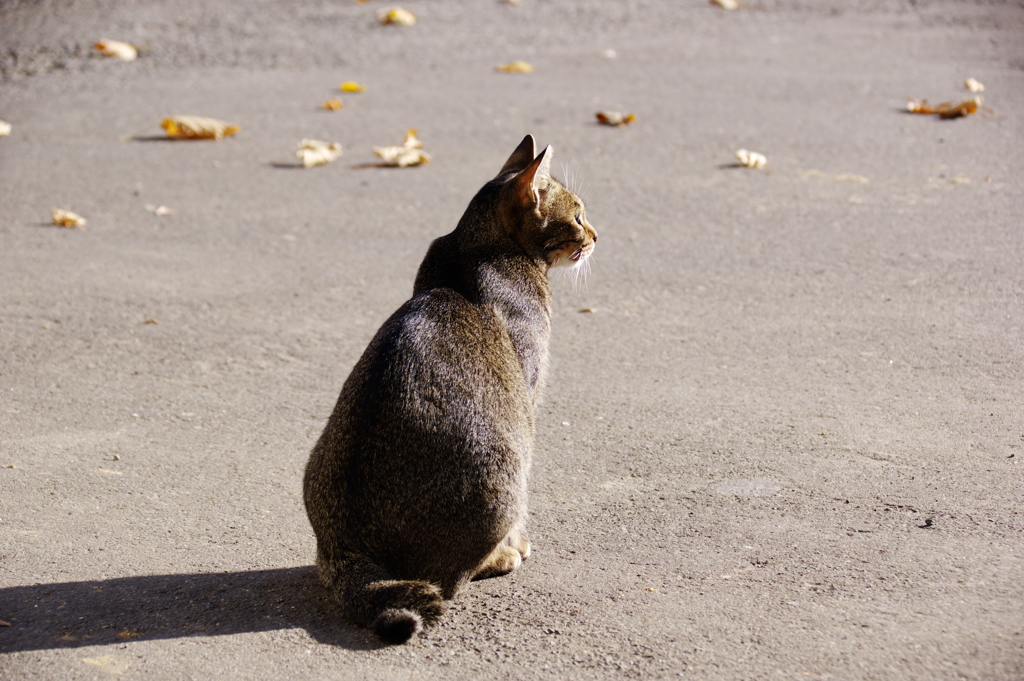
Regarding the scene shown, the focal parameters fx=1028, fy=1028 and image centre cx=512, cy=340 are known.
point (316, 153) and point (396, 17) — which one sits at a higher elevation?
point (396, 17)

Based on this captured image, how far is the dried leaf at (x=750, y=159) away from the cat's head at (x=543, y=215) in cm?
400

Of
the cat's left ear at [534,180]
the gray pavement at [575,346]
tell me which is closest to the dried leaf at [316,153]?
the gray pavement at [575,346]

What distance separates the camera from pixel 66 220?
6.94m

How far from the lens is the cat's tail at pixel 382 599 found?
3.05 meters

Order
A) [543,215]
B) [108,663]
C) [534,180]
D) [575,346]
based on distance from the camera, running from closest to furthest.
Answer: [108,663] → [534,180] → [543,215] → [575,346]

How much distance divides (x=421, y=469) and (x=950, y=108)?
7327 millimetres

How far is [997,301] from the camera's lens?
5730mm

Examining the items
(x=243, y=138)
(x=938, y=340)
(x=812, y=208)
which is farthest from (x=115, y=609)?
(x=243, y=138)

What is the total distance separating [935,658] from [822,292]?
323cm

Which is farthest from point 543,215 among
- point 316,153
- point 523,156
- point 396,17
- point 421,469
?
point 396,17

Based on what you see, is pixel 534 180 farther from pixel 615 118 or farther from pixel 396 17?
pixel 396 17

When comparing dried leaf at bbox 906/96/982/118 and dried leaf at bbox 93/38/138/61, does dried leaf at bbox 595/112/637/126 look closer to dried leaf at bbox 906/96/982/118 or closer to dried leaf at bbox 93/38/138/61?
dried leaf at bbox 906/96/982/118

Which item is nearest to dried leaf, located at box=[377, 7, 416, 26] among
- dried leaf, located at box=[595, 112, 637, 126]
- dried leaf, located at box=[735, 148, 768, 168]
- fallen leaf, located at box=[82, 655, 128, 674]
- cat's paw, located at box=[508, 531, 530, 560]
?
dried leaf, located at box=[595, 112, 637, 126]

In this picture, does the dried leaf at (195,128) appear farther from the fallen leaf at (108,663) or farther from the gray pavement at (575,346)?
the fallen leaf at (108,663)
